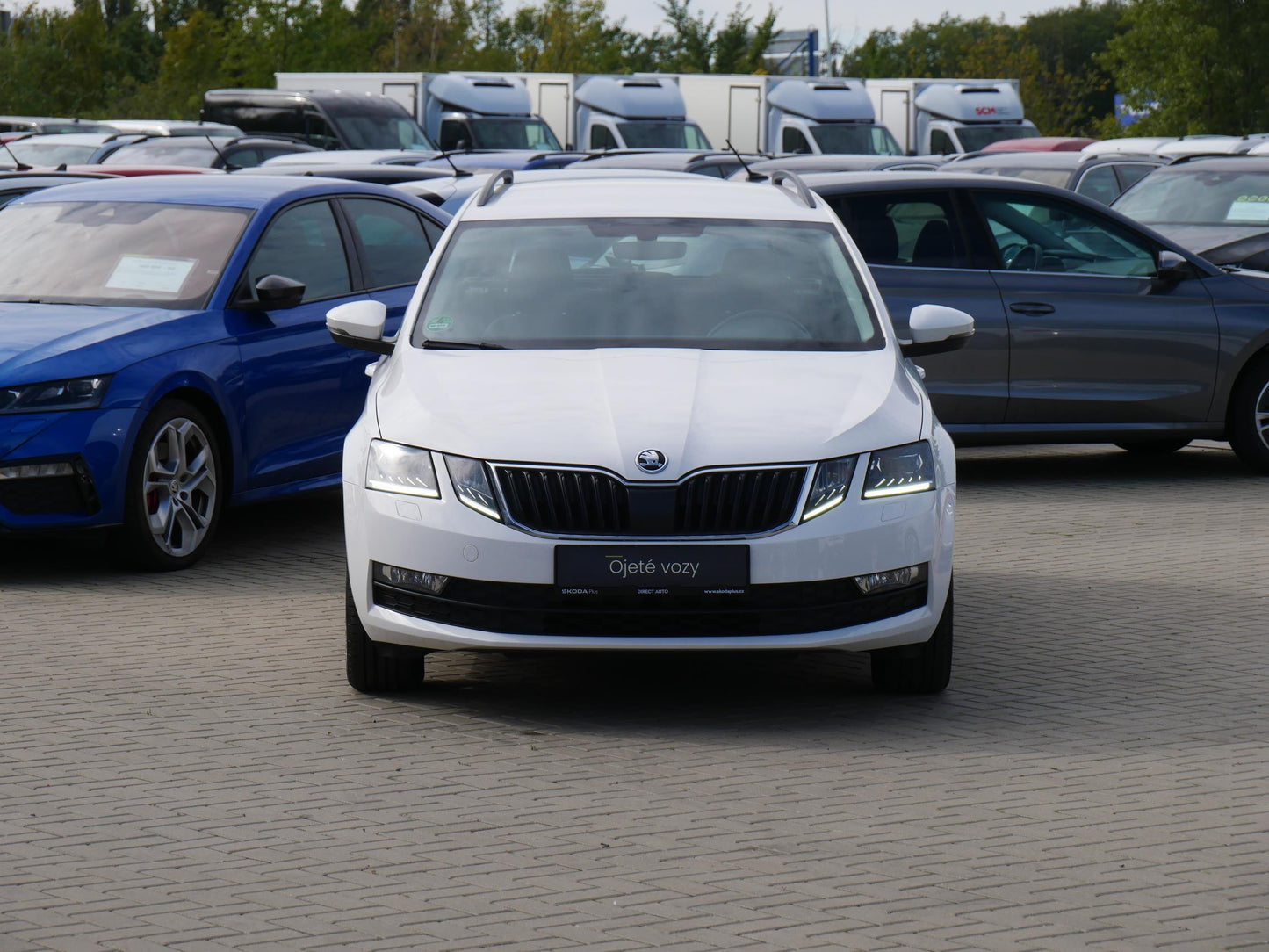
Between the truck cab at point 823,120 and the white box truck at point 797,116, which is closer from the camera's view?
the truck cab at point 823,120

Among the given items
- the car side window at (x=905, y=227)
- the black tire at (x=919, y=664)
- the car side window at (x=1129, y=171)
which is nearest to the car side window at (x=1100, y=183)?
the car side window at (x=1129, y=171)

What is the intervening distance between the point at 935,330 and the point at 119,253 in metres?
3.96

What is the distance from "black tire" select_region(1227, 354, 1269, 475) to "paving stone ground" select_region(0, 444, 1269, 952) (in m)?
3.34

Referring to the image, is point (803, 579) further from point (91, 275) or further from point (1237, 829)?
point (91, 275)

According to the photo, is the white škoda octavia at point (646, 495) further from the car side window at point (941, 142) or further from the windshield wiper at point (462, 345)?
the car side window at point (941, 142)

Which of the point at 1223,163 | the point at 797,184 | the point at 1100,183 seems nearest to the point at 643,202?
the point at 797,184

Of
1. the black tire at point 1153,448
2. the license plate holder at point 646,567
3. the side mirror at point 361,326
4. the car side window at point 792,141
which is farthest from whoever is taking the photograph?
the car side window at point 792,141

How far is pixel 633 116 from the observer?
35.8 metres

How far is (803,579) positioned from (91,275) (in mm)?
4491

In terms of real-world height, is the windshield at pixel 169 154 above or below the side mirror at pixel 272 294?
below

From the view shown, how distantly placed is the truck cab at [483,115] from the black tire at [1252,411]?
75.7 ft

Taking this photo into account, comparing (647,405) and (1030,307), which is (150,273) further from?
(1030,307)

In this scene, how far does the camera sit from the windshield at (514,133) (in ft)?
111

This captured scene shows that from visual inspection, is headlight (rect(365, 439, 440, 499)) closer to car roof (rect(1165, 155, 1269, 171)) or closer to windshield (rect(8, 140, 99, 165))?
car roof (rect(1165, 155, 1269, 171))
